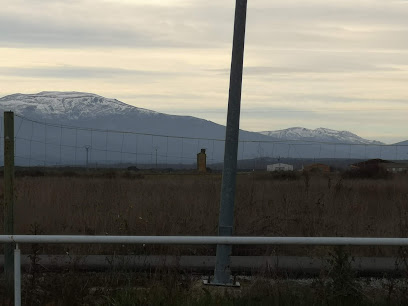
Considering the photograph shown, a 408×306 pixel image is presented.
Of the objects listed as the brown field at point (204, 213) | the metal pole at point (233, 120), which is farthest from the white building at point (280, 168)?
the metal pole at point (233, 120)

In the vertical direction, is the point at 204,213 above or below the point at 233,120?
below

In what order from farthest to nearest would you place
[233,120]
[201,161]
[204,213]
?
[201,161] → [204,213] → [233,120]

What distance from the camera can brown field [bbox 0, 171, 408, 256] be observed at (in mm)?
11945

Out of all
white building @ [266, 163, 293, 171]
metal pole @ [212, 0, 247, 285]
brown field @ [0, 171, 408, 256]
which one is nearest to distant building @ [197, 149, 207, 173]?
brown field @ [0, 171, 408, 256]

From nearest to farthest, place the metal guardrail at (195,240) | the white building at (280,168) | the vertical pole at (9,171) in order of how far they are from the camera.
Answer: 1. the metal guardrail at (195,240)
2. the vertical pole at (9,171)
3. the white building at (280,168)

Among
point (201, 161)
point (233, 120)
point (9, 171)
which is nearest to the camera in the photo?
point (233, 120)

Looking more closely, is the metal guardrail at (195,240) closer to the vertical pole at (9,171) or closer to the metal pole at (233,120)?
the metal pole at (233,120)

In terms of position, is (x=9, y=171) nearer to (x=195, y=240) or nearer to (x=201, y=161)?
(x=195, y=240)

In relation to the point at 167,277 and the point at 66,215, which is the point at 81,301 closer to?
the point at 167,277

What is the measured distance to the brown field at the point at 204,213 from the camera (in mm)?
11945

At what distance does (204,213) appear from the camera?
13.3m

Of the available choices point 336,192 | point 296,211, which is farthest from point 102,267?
point 336,192

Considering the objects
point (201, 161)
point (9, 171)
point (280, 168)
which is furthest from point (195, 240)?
point (280, 168)

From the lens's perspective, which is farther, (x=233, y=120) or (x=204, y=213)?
(x=204, y=213)
